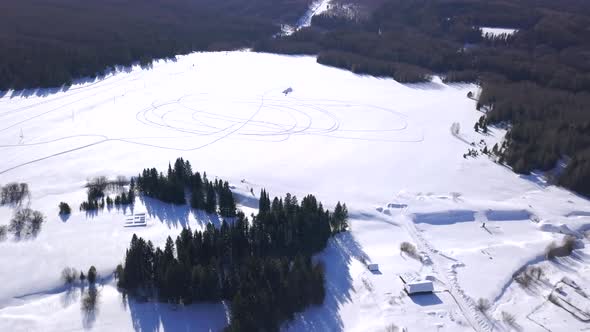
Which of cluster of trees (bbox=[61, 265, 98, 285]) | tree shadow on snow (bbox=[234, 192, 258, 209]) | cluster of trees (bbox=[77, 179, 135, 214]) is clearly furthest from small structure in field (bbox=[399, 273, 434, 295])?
cluster of trees (bbox=[77, 179, 135, 214])

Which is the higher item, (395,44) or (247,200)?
(395,44)

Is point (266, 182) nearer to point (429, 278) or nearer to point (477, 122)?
point (429, 278)

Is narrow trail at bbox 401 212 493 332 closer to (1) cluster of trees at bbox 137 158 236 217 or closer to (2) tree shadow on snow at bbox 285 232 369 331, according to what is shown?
(2) tree shadow on snow at bbox 285 232 369 331

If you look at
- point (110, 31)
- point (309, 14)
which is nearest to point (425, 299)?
point (110, 31)

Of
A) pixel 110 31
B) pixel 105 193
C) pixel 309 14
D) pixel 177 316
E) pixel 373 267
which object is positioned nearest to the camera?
pixel 177 316

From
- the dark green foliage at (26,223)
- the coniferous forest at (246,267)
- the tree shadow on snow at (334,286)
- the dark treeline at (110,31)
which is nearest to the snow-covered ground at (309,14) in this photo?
the dark treeline at (110,31)

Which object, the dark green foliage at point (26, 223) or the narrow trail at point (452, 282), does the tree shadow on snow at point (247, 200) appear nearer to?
the narrow trail at point (452, 282)

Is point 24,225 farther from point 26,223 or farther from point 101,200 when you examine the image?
point 101,200
